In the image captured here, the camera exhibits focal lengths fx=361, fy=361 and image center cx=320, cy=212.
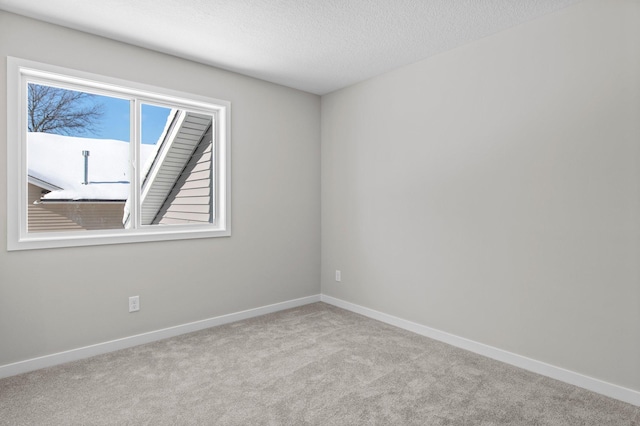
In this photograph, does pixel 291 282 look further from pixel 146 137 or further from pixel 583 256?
pixel 583 256

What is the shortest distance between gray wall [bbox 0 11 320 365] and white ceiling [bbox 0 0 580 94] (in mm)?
196

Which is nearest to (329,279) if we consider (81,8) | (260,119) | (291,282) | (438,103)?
(291,282)

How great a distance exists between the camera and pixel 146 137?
124 inches

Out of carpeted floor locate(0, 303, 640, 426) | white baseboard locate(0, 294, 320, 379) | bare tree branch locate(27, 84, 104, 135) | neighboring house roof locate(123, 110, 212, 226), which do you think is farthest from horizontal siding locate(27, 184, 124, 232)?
carpeted floor locate(0, 303, 640, 426)

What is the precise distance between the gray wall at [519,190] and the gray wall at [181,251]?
78 centimetres

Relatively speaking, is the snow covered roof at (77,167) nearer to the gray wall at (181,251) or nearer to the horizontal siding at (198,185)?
the gray wall at (181,251)

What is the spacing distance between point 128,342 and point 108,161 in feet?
4.85

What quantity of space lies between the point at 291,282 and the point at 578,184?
110 inches

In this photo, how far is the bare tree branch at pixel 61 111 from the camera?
2623 millimetres

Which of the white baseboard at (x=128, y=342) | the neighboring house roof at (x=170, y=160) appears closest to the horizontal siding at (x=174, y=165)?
the neighboring house roof at (x=170, y=160)

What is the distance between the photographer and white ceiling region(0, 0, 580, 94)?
232 centimetres

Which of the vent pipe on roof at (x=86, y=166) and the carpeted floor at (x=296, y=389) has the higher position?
the vent pipe on roof at (x=86, y=166)

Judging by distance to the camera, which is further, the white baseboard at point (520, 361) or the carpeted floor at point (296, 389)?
the white baseboard at point (520, 361)

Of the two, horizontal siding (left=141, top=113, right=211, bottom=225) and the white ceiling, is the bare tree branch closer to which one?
the white ceiling
